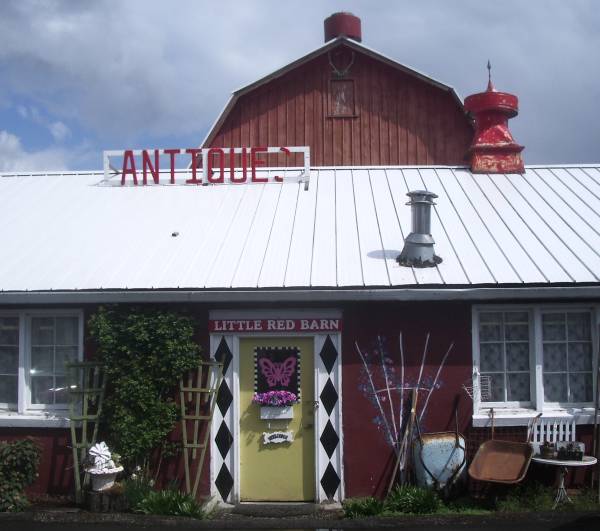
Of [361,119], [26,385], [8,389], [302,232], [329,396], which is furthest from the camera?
[361,119]

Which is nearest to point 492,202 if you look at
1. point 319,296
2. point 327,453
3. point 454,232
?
point 454,232

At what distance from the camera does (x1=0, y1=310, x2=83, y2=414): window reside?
886 cm

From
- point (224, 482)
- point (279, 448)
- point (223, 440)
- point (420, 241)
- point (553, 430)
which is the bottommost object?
point (224, 482)

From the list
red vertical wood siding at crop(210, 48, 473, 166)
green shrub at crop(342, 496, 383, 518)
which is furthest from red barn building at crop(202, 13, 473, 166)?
→ green shrub at crop(342, 496, 383, 518)

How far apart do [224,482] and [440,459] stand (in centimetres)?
266

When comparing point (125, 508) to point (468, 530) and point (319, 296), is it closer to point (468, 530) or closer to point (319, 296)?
point (319, 296)

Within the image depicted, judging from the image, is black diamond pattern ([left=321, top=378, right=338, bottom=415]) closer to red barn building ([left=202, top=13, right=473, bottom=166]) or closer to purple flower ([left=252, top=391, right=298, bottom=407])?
purple flower ([left=252, top=391, right=298, bottom=407])

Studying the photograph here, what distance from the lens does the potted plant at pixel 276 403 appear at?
8.41 metres

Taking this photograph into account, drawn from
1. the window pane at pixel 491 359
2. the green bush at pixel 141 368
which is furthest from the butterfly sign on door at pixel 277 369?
the window pane at pixel 491 359

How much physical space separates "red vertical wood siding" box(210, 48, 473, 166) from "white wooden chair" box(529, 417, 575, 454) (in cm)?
817

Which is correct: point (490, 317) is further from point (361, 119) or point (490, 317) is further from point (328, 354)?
point (361, 119)

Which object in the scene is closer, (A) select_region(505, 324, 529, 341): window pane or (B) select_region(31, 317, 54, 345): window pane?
(A) select_region(505, 324, 529, 341): window pane

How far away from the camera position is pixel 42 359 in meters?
8.95

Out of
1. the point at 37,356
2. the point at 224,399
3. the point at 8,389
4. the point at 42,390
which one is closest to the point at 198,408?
the point at 224,399
